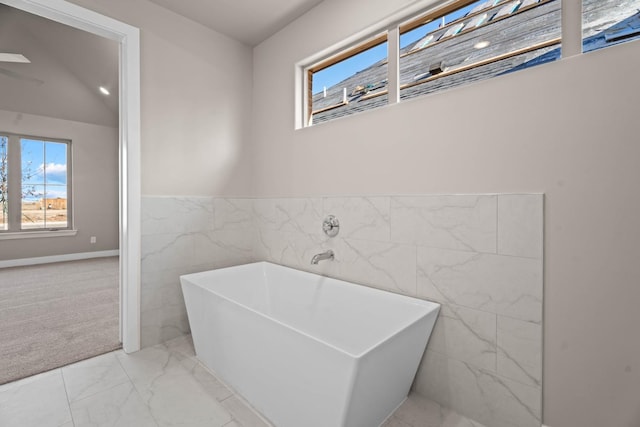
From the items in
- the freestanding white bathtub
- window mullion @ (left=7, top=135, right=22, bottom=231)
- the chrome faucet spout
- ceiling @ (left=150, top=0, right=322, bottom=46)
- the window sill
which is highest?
ceiling @ (left=150, top=0, right=322, bottom=46)

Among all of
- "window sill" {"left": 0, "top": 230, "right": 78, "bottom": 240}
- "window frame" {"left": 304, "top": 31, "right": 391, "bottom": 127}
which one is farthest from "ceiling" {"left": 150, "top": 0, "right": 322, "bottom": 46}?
"window sill" {"left": 0, "top": 230, "right": 78, "bottom": 240}

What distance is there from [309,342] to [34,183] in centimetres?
623

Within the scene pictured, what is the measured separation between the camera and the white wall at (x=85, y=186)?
4758mm

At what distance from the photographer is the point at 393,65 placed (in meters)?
1.92

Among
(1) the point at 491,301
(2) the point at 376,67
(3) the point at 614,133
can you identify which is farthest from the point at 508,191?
(2) the point at 376,67

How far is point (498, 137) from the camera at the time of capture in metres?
1.44

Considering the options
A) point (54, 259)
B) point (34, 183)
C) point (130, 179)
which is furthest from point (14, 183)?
point (130, 179)

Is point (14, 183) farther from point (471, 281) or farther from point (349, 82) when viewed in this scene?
point (471, 281)

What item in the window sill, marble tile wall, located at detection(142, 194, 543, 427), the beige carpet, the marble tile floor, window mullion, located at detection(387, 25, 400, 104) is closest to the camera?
marble tile wall, located at detection(142, 194, 543, 427)

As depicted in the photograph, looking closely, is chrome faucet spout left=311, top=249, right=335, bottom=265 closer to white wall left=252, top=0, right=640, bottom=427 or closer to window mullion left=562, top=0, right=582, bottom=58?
white wall left=252, top=0, right=640, bottom=427

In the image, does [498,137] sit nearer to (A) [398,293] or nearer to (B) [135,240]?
(A) [398,293]

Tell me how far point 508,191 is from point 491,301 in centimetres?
54

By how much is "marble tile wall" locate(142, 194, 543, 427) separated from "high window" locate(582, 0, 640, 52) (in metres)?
0.71

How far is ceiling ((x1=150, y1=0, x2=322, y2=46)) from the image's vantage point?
2234 millimetres
